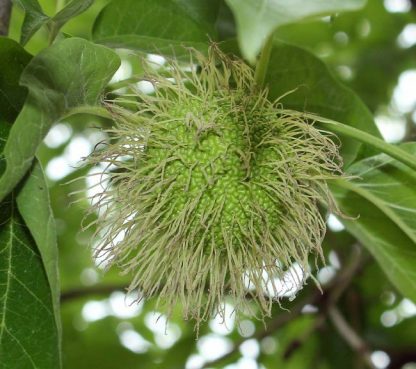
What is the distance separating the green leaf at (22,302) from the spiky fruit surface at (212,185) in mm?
151

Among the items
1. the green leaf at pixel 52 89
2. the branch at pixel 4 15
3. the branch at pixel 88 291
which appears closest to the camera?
the green leaf at pixel 52 89

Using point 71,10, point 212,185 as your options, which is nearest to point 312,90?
point 212,185

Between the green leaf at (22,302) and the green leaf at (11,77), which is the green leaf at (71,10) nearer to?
the green leaf at (11,77)

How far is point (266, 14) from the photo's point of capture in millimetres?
751

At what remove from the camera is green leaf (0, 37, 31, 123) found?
3.86 ft

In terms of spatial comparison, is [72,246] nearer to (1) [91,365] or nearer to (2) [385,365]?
(1) [91,365]

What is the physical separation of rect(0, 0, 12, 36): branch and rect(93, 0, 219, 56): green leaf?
172 mm

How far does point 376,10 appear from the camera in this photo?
2.78 meters

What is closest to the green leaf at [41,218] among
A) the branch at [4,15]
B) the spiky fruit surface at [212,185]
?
the spiky fruit surface at [212,185]

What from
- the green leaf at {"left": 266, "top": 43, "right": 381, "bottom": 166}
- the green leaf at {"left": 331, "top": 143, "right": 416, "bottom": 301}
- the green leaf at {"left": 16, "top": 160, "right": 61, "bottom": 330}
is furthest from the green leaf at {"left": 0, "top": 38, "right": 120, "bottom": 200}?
the green leaf at {"left": 331, "top": 143, "right": 416, "bottom": 301}

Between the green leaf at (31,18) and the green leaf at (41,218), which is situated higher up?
the green leaf at (31,18)

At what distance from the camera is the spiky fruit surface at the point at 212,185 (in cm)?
121

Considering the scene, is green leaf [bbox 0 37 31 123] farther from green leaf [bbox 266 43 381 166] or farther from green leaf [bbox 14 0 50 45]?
green leaf [bbox 266 43 381 166]

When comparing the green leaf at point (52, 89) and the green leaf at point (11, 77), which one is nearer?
the green leaf at point (52, 89)
